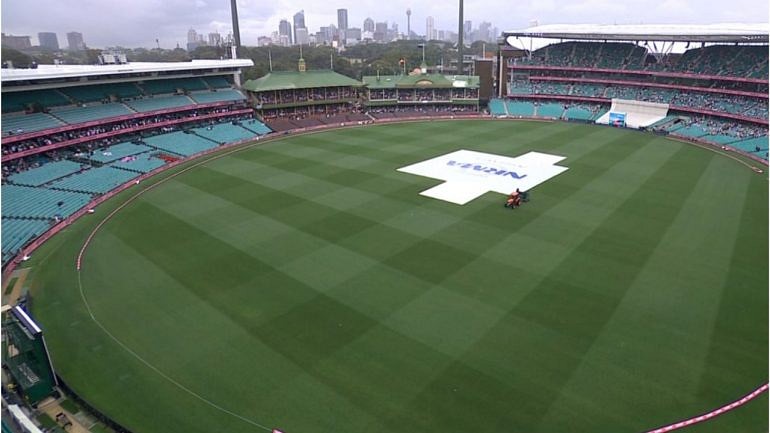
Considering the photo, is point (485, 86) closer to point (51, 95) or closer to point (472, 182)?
point (472, 182)

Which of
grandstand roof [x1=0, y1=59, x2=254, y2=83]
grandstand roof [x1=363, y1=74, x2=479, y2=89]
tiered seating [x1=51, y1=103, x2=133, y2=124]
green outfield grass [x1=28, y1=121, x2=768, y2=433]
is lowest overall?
green outfield grass [x1=28, y1=121, x2=768, y2=433]

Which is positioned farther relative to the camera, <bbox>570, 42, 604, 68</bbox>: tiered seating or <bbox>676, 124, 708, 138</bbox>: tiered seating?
<bbox>570, 42, 604, 68</bbox>: tiered seating

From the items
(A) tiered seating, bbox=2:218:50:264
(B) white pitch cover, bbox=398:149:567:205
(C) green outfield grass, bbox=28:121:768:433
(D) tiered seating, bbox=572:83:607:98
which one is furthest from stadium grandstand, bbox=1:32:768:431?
(B) white pitch cover, bbox=398:149:567:205

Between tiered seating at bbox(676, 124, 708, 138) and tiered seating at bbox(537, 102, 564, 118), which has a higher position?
tiered seating at bbox(537, 102, 564, 118)

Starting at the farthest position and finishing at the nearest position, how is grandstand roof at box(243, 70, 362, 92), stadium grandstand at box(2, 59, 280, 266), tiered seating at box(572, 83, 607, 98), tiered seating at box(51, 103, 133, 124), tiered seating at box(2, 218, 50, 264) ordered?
tiered seating at box(572, 83, 607, 98) → grandstand roof at box(243, 70, 362, 92) → tiered seating at box(51, 103, 133, 124) → stadium grandstand at box(2, 59, 280, 266) → tiered seating at box(2, 218, 50, 264)

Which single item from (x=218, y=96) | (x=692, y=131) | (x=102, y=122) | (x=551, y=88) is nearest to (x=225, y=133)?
(x=218, y=96)

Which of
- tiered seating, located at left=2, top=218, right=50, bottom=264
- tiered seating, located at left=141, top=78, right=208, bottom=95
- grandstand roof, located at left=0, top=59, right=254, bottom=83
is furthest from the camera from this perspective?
tiered seating, located at left=141, top=78, right=208, bottom=95

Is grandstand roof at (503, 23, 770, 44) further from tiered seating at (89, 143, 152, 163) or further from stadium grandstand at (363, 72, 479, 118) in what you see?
tiered seating at (89, 143, 152, 163)

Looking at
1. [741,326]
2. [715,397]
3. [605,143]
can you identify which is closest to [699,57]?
[605,143]
